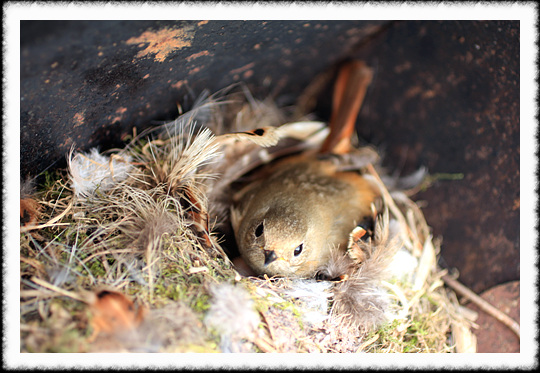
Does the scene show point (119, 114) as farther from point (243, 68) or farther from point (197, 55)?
point (243, 68)

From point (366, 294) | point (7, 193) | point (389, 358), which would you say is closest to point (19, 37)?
point (7, 193)

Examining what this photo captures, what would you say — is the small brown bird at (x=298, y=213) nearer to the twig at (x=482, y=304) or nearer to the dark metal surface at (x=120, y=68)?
the dark metal surface at (x=120, y=68)

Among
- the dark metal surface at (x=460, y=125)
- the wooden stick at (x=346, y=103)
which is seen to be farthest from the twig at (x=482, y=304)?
the wooden stick at (x=346, y=103)

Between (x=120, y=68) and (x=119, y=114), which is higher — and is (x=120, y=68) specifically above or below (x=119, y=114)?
above

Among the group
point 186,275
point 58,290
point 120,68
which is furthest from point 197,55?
point 58,290

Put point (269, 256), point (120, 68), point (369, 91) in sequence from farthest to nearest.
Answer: point (369, 91) → point (269, 256) → point (120, 68)

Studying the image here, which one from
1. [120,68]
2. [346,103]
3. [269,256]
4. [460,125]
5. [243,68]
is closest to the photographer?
[120,68]

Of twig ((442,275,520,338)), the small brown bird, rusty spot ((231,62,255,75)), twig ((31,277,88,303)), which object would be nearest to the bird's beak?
the small brown bird

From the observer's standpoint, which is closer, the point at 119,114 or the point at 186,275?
the point at 186,275
